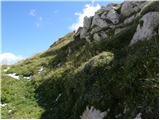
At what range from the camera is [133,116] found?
14039mm

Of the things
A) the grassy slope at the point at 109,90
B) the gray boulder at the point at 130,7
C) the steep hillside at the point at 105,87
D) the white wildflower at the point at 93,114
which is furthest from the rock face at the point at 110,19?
the white wildflower at the point at 93,114

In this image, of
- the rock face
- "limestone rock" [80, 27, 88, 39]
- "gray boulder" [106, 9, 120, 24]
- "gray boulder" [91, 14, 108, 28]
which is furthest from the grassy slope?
"limestone rock" [80, 27, 88, 39]

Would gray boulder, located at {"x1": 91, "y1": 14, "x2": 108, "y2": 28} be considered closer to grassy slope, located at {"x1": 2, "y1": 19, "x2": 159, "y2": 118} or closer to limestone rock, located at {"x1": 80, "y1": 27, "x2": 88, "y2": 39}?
limestone rock, located at {"x1": 80, "y1": 27, "x2": 88, "y2": 39}

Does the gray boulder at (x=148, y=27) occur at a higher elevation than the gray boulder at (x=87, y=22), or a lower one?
lower

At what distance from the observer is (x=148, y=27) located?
22906mm

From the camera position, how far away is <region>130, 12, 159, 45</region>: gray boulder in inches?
867

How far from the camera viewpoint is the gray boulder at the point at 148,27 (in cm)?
2203

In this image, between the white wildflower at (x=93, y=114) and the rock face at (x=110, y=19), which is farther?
the rock face at (x=110, y=19)

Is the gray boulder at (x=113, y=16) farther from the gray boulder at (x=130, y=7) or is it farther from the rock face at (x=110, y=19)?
the gray boulder at (x=130, y=7)

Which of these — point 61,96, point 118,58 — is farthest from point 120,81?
point 61,96

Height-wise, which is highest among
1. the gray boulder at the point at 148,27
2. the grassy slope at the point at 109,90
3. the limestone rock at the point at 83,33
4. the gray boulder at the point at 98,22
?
the gray boulder at the point at 98,22

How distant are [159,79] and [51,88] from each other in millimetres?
13004

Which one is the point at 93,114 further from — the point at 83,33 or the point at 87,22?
the point at 87,22

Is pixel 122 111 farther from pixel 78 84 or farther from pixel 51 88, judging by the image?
pixel 51 88
